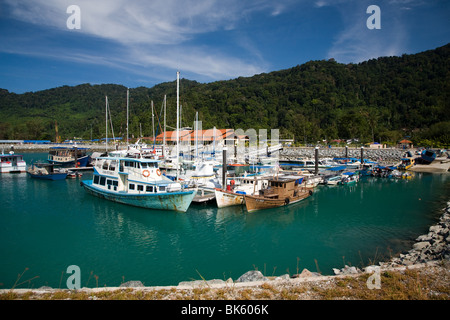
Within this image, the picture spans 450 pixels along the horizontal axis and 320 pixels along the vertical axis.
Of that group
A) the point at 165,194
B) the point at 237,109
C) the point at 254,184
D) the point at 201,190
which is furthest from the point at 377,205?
the point at 237,109

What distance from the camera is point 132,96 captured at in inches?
7377

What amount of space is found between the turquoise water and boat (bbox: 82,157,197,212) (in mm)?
967

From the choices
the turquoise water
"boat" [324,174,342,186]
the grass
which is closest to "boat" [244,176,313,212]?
the turquoise water

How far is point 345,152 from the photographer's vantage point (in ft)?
217

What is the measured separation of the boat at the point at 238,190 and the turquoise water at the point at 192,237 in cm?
98

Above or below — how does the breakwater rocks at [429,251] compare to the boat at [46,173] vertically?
below

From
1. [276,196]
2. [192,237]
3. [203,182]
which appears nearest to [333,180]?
[276,196]

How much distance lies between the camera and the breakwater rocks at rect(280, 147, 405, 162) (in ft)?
200

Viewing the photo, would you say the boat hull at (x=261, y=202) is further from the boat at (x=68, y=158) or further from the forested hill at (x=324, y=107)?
the forested hill at (x=324, y=107)

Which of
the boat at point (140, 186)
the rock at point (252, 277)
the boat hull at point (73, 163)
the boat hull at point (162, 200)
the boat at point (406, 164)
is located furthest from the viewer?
the boat hull at point (73, 163)

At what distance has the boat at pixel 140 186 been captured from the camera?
22.7 meters

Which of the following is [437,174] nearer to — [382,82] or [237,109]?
[237,109]

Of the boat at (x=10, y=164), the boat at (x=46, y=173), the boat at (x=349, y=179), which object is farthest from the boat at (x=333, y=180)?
the boat at (x=10, y=164)
